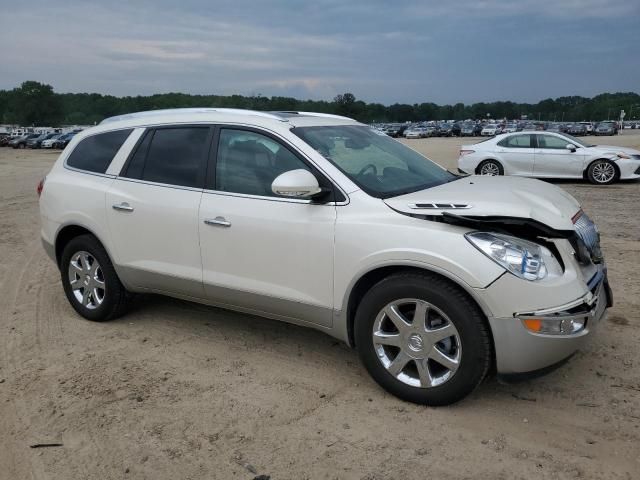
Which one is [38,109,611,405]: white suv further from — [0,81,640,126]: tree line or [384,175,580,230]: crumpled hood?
[0,81,640,126]: tree line

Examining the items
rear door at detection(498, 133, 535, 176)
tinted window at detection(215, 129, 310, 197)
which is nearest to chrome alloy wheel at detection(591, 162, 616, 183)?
rear door at detection(498, 133, 535, 176)

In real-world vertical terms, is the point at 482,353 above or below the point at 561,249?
below

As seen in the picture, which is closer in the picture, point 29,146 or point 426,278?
point 426,278

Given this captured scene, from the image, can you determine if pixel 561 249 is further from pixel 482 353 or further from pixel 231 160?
pixel 231 160

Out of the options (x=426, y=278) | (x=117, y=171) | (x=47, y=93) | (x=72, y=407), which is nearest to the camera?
(x=426, y=278)

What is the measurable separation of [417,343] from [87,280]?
3.05 metres

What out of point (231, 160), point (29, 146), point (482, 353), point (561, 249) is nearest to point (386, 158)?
point (231, 160)

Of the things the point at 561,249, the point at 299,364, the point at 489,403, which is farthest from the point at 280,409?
the point at 561,249

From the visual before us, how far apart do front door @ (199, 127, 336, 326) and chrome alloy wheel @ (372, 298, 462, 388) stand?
16.1 inches

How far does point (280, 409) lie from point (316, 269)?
0.88 meters

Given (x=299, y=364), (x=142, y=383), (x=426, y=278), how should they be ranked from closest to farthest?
(x=426, y=278)
(x=142, y=383)
(x=299, y=364)

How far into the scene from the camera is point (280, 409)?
3.50 metres

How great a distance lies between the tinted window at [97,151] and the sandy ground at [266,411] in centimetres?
135

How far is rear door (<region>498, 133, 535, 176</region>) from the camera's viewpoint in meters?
14.8
